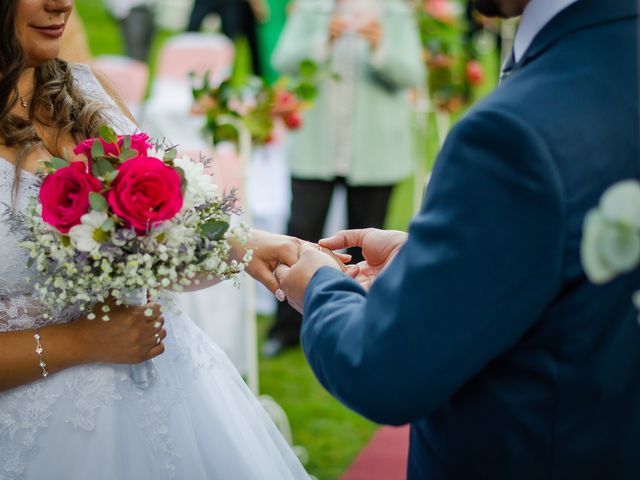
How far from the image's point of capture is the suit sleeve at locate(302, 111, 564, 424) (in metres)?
1.29

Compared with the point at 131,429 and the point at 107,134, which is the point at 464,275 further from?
the point at 131,429

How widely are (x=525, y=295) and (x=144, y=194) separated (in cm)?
78

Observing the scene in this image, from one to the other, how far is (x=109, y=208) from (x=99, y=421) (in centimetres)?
54

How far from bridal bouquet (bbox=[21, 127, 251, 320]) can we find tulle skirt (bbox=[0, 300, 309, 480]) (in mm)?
176

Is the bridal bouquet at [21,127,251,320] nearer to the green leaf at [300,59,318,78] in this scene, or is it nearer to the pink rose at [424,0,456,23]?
the green leaf at [300,59,318,78]

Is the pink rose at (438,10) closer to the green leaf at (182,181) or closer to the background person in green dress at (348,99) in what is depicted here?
the background person in green dress at (348,99)

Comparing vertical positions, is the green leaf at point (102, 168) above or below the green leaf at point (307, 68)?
above

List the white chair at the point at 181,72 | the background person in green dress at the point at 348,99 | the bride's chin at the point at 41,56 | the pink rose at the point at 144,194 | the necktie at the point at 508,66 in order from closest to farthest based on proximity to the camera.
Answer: the necktie at the point at 508,66
the pink rose at the point at 144,194
the bride's chin at the point at 41,56
the background person in green dress at the point at 348,99
the white chair at the point at 181,72

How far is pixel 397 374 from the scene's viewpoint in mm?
1359

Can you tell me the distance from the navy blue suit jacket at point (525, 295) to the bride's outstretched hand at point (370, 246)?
49cm

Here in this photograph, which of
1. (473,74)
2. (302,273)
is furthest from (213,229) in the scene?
(473,74)

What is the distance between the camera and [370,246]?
6.57 ft

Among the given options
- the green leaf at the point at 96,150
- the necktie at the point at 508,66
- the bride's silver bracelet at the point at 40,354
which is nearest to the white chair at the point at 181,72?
the bride's silver bracelet at the point at 40,354

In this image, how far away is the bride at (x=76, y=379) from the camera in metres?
1.91
